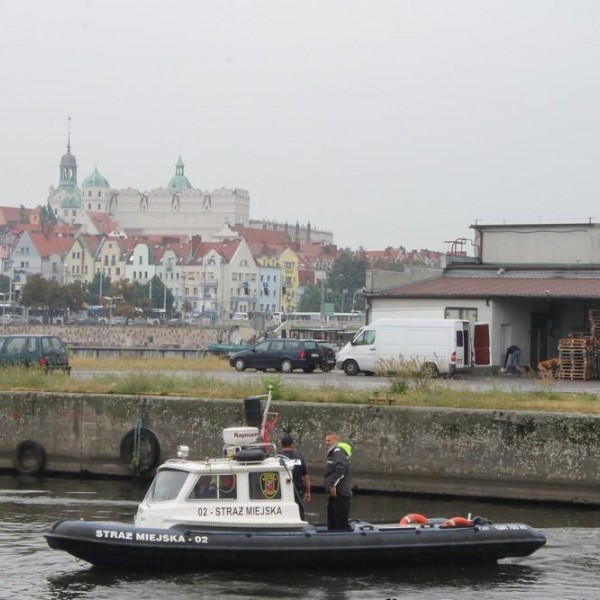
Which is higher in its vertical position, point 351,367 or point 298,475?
point 351,367

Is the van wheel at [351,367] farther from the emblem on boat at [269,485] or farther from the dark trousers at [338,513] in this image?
the emblem on boat at [269,485]

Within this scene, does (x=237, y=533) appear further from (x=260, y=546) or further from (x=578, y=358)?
(x=578, y=358)

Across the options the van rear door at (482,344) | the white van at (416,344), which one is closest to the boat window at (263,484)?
the white van at (416,344)

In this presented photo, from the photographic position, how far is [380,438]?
99.8 feet

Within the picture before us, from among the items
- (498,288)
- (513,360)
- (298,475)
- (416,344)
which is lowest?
(298,475)

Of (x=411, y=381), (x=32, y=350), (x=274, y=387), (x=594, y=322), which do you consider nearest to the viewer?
(x=274, y=387)

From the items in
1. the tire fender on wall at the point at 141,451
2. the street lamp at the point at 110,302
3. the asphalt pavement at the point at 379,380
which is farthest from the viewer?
the street lamp at the point at 110,302

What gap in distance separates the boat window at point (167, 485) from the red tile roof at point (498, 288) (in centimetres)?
2936

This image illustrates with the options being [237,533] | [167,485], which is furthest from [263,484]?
[167,485]

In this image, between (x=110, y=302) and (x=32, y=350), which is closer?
(x=32, y=350)

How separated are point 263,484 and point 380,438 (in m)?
8.21

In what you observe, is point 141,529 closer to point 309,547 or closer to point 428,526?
point 309,547

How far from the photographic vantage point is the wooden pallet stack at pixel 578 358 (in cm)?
4766

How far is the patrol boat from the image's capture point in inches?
875
